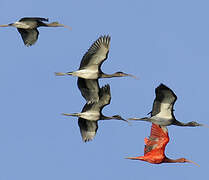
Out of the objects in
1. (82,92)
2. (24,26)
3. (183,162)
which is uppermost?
(24,26)

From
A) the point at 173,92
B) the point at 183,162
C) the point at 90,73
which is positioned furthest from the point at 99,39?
the point at 183,162

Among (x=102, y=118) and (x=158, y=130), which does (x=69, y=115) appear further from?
(x=158, y=130)

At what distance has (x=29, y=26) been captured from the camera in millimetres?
52125

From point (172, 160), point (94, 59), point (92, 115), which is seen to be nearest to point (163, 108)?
point (172, 160)

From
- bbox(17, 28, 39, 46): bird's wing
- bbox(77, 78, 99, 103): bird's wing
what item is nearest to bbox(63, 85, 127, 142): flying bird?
bbox(77, 78, 99, 103): bird's wing

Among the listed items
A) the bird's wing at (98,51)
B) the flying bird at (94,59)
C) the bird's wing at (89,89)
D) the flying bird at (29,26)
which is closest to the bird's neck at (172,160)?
the bird's wing at (89,89)

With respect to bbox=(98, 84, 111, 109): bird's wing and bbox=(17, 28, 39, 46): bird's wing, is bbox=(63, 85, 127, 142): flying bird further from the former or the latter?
bbox=(17, 28, 39, 46): bird's wing

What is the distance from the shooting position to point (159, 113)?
50.4 meters

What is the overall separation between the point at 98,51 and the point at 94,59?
0.51m

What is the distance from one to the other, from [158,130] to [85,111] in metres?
4.20

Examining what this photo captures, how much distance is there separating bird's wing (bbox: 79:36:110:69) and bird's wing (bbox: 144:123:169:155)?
488 centimetres

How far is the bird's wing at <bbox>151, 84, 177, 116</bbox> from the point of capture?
4909 centimetres

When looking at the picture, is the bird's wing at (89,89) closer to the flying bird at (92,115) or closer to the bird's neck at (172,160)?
the flying bird at (92,115)

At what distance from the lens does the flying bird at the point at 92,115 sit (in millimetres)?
50219
